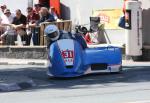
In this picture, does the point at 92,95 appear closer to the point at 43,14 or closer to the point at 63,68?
the point at 63,68

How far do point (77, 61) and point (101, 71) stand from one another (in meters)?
0.82

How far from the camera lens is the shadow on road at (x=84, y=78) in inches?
573

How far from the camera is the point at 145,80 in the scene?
14.7 meters

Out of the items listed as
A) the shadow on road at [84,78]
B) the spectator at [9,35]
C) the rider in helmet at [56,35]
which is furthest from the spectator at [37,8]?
the rider in helmet at [56,35]

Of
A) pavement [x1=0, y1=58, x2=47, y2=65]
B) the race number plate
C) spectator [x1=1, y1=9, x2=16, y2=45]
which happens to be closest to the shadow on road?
Answer: the race number plate

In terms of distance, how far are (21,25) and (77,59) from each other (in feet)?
21.5

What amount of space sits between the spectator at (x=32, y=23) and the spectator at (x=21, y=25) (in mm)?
185

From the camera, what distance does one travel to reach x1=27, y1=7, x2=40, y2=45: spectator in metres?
21.1

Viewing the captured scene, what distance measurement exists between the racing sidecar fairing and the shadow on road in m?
0.20

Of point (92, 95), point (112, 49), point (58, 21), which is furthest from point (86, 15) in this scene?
point (92, 95)

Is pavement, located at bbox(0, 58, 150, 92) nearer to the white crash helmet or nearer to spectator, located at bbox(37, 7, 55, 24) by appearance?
the white crash helmet

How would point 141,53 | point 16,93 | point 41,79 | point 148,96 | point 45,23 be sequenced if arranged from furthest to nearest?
point 45,23 → point 141,53 → point 41,79 → point 16,93 → point 148,96

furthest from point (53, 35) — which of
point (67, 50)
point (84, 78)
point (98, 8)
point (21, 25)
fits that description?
point (21, 25)

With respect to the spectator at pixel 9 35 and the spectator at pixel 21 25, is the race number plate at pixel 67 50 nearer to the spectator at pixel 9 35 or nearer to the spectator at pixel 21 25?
the spectator at pixel 21 25
